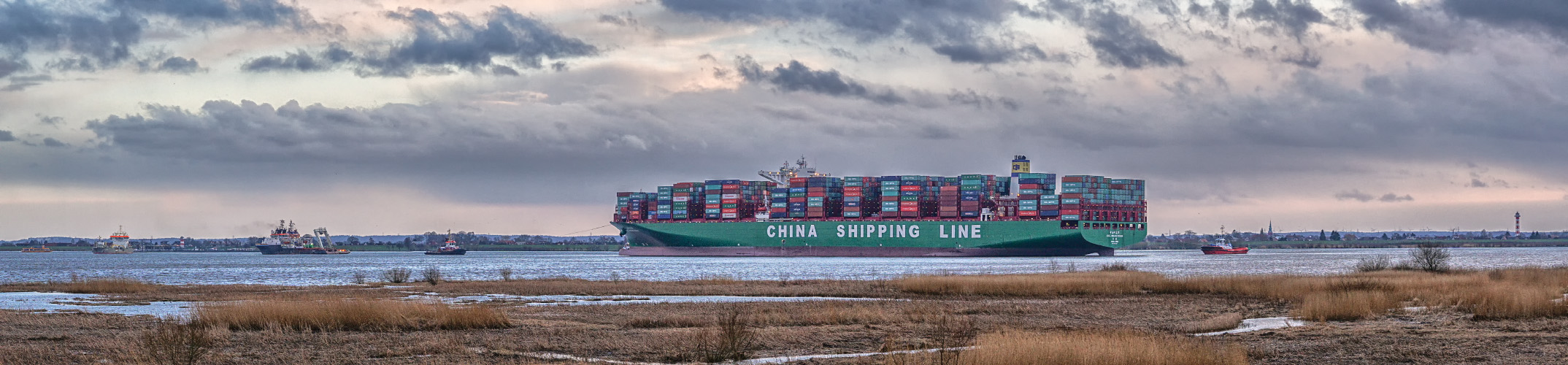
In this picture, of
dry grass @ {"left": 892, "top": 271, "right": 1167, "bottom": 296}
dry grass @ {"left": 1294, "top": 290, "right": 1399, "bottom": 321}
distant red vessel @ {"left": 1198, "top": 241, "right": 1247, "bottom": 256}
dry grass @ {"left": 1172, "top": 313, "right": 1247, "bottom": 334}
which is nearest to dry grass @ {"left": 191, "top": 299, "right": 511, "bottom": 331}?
dry grass @ {"left": 1172, "top": 313, "right": 1247, "bottom": 334}

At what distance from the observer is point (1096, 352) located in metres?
17.1

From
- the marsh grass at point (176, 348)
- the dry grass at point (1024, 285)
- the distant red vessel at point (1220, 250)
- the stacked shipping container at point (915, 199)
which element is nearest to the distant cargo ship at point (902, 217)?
the stacked shipping container at point (915, 199)

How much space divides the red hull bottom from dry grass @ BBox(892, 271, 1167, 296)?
77.9 meters

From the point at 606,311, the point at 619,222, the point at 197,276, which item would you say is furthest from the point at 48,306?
the point at 619,222

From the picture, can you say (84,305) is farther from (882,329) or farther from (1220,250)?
(1220,250)

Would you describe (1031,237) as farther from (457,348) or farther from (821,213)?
(457,348)

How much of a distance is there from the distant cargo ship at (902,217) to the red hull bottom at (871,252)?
0.14 metres

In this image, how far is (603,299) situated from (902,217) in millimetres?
90027

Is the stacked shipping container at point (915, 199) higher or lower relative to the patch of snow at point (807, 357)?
higher

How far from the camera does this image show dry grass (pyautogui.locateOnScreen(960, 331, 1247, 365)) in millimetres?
16500

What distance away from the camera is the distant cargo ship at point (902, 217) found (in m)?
122

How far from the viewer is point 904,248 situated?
12669 cm

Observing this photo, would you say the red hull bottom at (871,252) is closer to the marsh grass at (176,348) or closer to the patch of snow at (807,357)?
the patch of snow at (807,357)

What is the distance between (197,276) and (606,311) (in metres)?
52.8
